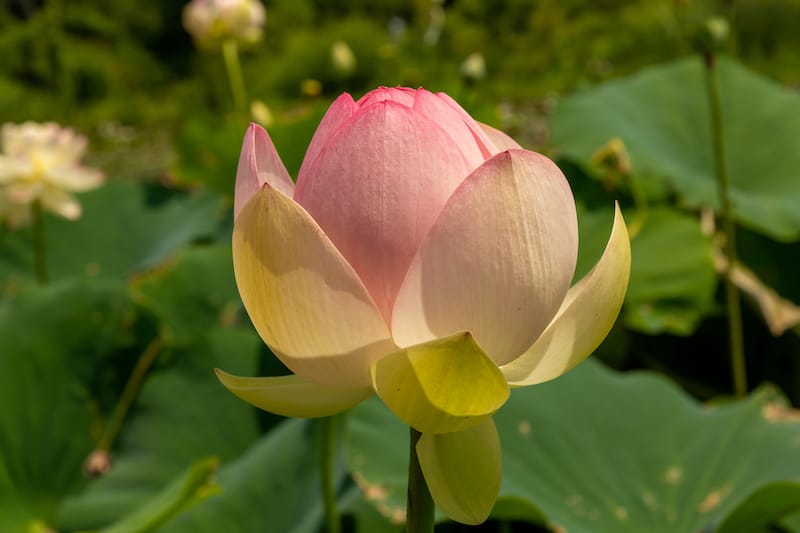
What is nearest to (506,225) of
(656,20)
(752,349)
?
(752,349)

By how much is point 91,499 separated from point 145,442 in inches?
3.6

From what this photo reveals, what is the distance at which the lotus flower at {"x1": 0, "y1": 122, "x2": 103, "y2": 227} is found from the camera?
4.25 feet

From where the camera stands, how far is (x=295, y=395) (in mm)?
324

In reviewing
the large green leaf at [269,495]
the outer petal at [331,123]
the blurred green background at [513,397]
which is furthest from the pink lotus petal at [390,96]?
the large green leaf at [269,495]

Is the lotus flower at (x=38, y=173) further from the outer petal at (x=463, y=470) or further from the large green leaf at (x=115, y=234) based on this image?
the outer petal at (x=463, y=470)

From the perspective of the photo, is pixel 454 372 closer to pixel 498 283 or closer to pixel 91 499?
pixel 498 283

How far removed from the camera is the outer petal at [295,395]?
324mm

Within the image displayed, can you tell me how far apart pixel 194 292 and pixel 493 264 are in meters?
1.08

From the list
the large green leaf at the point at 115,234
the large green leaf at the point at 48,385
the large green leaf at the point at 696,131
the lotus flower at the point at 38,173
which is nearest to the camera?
the large green leaf at the point at 48,385

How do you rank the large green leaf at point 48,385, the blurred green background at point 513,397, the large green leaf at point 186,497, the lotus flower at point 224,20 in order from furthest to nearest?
the lotus flower at point 224,20
the large green leaf at point 48,385
the blurred green background at point 513,397
the large green leaf at point 186,497

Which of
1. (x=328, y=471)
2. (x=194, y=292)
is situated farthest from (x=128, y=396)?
(x=328, y=471)

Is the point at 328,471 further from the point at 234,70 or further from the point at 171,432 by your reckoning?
the point at 234,70

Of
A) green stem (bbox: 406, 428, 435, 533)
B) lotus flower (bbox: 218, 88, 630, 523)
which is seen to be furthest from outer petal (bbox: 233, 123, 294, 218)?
green stem (bbox: 406, 428, 435, 533)

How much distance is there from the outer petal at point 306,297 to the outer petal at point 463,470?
0.12ft
